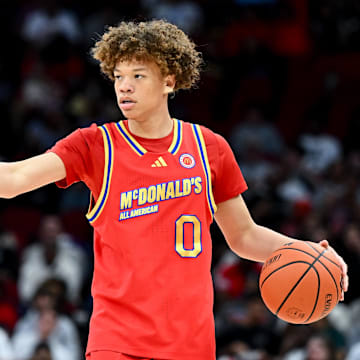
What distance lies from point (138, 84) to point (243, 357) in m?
4.94

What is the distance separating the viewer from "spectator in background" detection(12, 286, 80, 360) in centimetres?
831

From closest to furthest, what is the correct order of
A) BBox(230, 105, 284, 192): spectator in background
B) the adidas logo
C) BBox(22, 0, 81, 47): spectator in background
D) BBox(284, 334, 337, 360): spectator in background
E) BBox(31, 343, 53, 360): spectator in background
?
the adidas logo
BBox(284, 334, 337, 360): spectator in background
BBox(31, 343, 53, 360): spectator in background
BBox(230, 105, 284, 192): spectator in background
BBox(22, 0, 81, 47): spectator in background

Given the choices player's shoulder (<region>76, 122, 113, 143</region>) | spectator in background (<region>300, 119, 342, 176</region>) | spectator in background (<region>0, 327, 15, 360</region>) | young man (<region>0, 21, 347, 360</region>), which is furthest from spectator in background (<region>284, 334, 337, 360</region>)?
player's shoulder (<region>76, 122, 113, 143</region>)

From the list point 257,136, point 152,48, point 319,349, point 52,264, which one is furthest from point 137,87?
point 257,136

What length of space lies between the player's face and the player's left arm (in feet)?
2.12

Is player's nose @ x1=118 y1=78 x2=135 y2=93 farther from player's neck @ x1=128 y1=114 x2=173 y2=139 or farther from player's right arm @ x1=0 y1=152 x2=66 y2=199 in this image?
player's right arm @ x1=0 y1=152 x2=66 y2=199

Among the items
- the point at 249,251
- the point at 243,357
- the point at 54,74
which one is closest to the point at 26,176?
the point at 249,251

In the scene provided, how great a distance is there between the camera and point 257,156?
11.3m

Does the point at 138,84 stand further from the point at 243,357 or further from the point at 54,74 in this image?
the point at 54,74

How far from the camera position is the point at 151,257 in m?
3.59

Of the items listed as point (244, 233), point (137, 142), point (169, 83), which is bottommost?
point (244, 233)

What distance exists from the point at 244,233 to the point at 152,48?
3.41 feet

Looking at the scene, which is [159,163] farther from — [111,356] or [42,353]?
[42,353]

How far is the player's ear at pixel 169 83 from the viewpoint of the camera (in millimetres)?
3875
